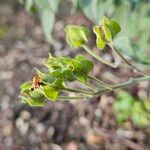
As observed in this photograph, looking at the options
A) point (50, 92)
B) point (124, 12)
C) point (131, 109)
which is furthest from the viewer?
point (131, 109)

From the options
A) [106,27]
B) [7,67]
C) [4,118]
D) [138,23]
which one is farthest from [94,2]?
[7,67]

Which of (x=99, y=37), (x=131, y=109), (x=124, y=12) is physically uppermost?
(x=124, y=12)

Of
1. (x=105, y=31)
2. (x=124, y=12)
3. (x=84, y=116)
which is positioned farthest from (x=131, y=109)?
(x=105, y=31)

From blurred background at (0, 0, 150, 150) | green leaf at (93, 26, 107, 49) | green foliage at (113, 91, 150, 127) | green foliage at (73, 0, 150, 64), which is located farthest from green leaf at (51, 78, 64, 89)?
green foliage at (113, 91, 150, 127)

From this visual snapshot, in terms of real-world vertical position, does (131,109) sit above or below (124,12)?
below

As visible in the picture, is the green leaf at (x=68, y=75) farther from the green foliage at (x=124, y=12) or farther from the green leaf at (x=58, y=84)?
the green foliage at (x=124, y=12)

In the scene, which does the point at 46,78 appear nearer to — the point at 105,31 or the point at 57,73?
the point at 57,73

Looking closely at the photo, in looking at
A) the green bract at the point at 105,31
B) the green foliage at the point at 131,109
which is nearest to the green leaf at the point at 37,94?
the green bract at the point at 105,31

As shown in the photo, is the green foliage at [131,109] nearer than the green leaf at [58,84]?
No

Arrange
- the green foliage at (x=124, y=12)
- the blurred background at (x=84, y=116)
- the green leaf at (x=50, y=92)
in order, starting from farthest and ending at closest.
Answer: the blurred background at (x=84, y=116) < the green foliage at (x=124, y=12) < the green leaf at (x=50, y=92)
